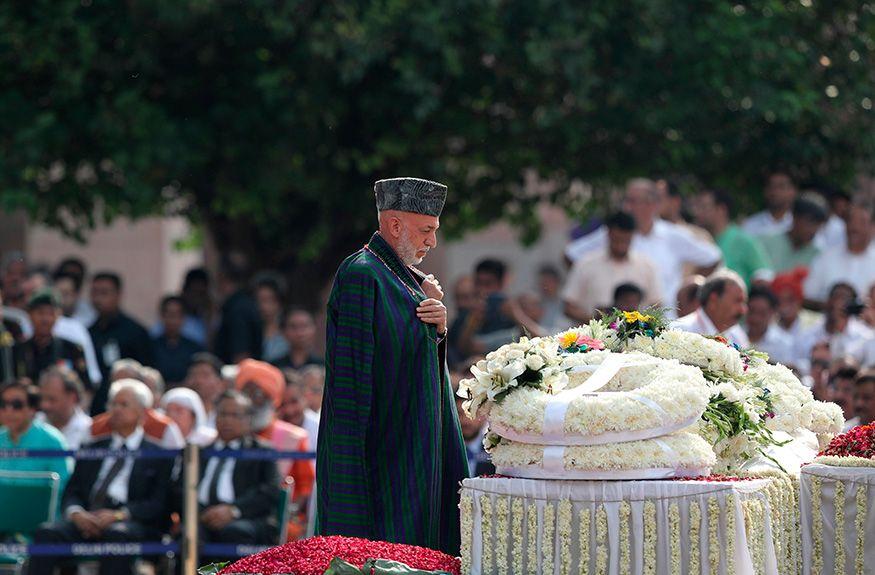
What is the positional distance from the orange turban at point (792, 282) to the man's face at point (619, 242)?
4.42 feet

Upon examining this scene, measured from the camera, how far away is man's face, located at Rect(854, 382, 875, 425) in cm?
1125

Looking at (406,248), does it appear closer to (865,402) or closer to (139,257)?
(865,402)

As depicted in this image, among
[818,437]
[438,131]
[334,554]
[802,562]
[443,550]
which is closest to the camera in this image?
[334,554]

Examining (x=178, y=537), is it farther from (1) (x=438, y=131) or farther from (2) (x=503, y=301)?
(1) (x=438, y=131)

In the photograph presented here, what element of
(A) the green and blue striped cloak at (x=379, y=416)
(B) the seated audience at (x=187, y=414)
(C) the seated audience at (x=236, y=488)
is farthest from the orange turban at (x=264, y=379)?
(A) the green and blue striped cloak at (x=379, y=416)

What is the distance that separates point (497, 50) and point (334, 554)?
904cm

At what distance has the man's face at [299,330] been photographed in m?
14.9

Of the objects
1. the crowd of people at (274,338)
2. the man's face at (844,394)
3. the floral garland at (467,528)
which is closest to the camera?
the floral garland at (467,528)

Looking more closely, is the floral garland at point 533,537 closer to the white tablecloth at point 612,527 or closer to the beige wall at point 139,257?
the white tablecloth at point 612,527

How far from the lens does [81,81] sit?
15.2 m

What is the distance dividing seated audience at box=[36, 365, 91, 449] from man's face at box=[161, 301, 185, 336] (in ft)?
8.18

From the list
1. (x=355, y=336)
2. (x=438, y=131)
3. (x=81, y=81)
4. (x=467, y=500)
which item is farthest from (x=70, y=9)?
(x=467, y=500)

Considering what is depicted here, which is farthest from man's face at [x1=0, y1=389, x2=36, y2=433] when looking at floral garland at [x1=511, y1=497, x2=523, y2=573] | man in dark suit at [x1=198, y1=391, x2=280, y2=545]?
floral garland at [x1=511, y1=497, x2=523, y2=573]

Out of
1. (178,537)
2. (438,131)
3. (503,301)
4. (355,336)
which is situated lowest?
(178,537)
